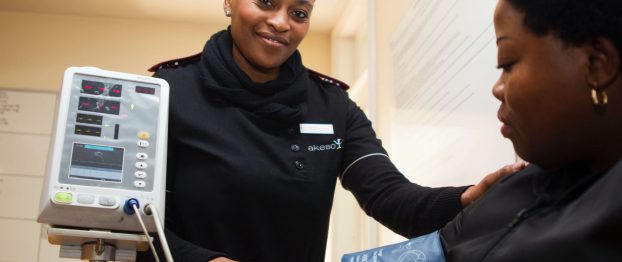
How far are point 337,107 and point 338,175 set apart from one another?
13cm

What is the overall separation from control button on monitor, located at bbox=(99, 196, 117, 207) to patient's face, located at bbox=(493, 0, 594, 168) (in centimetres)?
54

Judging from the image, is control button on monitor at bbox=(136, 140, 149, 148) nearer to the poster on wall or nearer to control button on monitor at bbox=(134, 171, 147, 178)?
control button on monitor at bbox=(134, 171, 147, 178)

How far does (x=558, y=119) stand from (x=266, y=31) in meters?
0.67

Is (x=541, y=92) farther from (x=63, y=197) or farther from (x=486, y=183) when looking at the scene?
(x=63, y=197)

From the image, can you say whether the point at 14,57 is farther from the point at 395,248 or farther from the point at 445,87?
the point at 395,248

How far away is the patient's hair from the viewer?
61 centimetres

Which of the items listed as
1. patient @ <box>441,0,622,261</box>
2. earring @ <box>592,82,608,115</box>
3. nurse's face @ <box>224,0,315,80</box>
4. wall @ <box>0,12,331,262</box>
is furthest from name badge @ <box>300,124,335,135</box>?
wall @ <box>0,12,331,262</box>

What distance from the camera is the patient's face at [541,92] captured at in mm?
631

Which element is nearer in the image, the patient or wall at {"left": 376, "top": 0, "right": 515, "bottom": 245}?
the patient

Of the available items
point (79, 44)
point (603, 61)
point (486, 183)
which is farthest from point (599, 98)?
point (79, 44)

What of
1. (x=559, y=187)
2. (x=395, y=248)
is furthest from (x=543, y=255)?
(x=395, y=248)

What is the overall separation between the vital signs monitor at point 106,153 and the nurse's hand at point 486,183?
0.44 metres

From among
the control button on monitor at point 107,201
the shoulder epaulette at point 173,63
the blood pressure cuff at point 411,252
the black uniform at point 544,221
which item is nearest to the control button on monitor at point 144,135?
the control button on monitor at point 107,201

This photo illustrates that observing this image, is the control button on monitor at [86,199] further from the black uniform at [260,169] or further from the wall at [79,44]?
the wall at [79,44]
